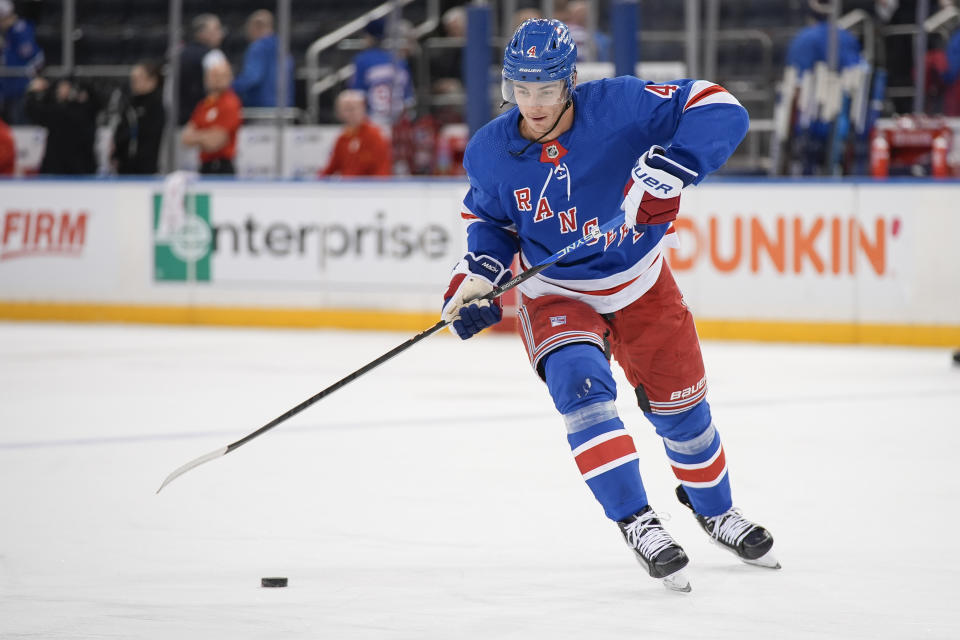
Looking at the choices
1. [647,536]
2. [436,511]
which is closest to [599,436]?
[647,536]

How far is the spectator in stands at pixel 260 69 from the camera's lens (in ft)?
35.1

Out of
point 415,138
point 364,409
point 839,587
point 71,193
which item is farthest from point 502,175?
point 71,193

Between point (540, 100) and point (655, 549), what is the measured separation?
103 cm

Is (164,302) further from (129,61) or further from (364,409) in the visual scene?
(364,409)

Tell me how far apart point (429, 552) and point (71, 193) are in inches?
302

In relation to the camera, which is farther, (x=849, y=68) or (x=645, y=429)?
(x=849, y=68)

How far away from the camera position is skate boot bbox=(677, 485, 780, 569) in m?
3.54

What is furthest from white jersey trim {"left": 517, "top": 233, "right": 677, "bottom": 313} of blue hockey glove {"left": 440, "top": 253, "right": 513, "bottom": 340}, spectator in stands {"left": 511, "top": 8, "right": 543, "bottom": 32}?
spectator in stands {"left": 511, "top": 8, "right": 543, "bottom": 32}

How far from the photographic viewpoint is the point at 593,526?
4.12 metres

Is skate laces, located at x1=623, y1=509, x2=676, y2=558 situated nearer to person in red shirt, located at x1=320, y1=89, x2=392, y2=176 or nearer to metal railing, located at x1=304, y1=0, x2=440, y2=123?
person in red shirt, located at x1=320, y1=89, x2=392, y2=176

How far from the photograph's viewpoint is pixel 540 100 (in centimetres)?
343

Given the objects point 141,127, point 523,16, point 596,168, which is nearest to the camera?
point 596,168

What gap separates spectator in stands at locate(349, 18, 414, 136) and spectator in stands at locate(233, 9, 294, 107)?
0.54m

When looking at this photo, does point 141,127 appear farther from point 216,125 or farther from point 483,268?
point 483,268
